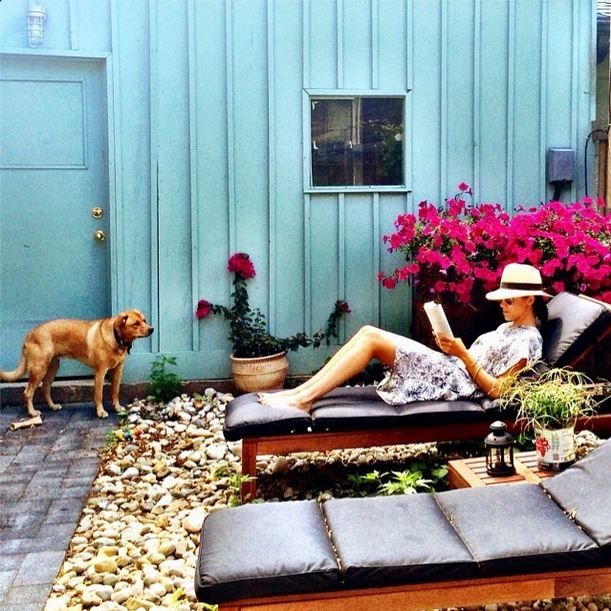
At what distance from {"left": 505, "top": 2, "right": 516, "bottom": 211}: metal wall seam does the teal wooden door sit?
3.03m

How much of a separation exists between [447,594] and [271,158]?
3.82 meters

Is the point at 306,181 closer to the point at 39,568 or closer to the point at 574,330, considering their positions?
the point at 574,330

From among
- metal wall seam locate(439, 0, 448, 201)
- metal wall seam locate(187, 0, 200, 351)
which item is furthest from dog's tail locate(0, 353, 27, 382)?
→ metal wall seam locate(439, 0, 448, 201)

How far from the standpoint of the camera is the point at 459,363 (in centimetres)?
368

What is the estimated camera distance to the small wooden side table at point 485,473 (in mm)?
2754

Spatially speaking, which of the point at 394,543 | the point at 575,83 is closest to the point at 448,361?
the point at 394,543

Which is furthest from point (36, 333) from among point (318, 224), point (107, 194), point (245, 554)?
point (245, 554)

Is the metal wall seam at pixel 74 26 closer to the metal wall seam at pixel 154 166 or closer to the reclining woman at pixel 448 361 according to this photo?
the metal wall seam at pixel 154 166

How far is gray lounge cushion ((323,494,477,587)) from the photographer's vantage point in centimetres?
196

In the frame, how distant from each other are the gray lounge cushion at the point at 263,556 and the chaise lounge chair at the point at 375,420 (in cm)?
99

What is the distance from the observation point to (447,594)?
2.02 meters

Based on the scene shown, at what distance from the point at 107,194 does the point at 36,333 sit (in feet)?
3.78

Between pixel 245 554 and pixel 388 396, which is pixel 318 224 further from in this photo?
pixel 245 554

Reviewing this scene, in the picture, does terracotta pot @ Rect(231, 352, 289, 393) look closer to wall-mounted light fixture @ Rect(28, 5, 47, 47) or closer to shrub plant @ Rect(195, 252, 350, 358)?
shrub plant @ Rect(195, 252, 350, 358)
